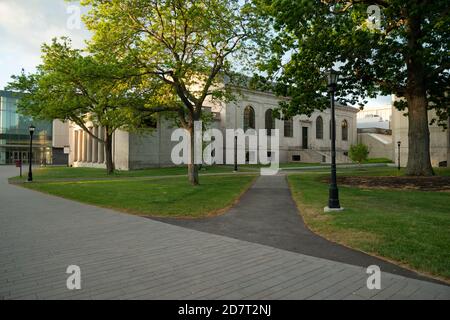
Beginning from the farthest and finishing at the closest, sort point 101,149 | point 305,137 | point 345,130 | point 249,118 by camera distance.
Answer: point 345,130 → point 305,137 → point 249,118 → point 101,149

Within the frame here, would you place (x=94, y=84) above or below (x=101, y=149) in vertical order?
above

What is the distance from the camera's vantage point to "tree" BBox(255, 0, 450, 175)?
16.7 meters

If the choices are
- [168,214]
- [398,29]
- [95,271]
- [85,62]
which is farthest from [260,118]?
[95,271]

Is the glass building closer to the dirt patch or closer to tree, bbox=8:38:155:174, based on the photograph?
tree, bbox=8:38:155:174

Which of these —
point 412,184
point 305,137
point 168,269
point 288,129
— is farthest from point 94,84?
point 305,137

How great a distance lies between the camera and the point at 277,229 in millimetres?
8484

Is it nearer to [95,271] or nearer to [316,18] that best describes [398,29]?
[316,18]

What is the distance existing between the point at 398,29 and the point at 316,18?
20.9 ft

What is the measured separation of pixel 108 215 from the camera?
1059cm

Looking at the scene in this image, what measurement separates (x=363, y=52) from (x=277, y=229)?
46.2ft

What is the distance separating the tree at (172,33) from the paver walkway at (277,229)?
925 centimetres

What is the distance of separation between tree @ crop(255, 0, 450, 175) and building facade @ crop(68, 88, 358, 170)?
2133 centimetres

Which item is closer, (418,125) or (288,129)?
(418,125)

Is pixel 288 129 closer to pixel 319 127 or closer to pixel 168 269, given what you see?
pixel 319 127
